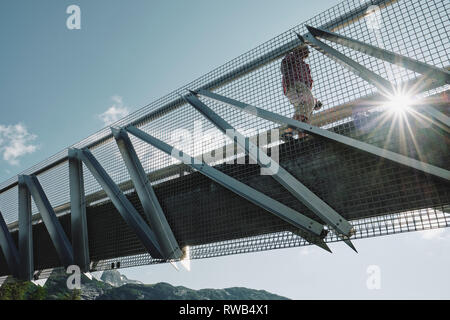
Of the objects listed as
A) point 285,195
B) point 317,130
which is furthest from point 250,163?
point 317,130

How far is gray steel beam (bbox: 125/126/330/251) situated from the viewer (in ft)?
15.1

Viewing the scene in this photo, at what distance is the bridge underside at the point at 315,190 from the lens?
416 cm

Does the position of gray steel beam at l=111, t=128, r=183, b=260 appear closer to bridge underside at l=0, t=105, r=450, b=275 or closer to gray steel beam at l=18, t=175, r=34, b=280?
bridge underside at l=0, t=105, r=450, b=275

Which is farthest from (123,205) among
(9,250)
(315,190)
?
(9,250)

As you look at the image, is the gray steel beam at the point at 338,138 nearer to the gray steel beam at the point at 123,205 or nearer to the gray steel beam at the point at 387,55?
the gray steel beam at the point at 387,55

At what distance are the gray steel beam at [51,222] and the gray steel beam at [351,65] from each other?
725 cm

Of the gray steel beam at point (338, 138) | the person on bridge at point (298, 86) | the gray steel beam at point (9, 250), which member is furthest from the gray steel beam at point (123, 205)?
the gray steel beam at point (9, 250)

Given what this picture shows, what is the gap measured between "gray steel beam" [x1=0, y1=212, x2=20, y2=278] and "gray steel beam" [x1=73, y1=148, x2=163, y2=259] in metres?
4.14

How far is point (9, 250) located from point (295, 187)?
919 cm

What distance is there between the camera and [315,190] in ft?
16.3

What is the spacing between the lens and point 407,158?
4.03 metres
